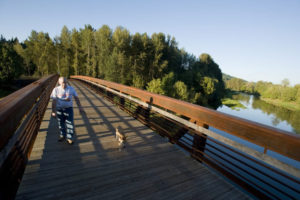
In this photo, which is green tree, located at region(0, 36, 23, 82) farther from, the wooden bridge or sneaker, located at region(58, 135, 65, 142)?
the wooden bridge

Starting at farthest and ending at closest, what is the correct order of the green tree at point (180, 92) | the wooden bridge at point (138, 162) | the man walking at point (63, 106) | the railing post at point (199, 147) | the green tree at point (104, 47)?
the green tree at point (104, 47) < the green tree at point (180, 92) < the man walking at point (63, 106) < the railing post at point (199, 147) < the wooden bridge at point (138, 162)

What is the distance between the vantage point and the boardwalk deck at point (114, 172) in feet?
6.98

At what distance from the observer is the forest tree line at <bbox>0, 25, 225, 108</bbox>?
3706 centimetres

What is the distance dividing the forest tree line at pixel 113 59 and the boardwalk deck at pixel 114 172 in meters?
30.2

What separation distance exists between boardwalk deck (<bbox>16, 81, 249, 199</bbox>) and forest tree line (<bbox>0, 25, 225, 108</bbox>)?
99.1ft

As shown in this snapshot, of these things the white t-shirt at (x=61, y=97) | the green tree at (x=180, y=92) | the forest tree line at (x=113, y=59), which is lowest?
the green tree at (x=180, y=92)

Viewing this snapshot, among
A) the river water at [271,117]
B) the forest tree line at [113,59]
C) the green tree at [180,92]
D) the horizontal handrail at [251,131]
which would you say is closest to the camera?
the horizontal handrail at [251,131]

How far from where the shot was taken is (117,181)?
7.72 ft

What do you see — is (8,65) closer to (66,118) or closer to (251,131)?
(66,118)

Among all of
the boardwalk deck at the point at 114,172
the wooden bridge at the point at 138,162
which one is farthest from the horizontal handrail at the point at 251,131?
the boardwalk deck at the point at 114,172

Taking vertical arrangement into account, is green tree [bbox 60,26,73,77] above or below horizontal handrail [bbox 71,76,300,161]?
above

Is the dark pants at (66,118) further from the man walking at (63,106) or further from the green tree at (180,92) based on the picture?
the green tree at (180,92)

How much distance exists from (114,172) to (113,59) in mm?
35526

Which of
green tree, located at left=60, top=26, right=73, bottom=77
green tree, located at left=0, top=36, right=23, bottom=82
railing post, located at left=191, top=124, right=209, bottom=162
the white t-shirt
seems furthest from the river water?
green tree, located at left=0, top=36, right=23, bottom=82
